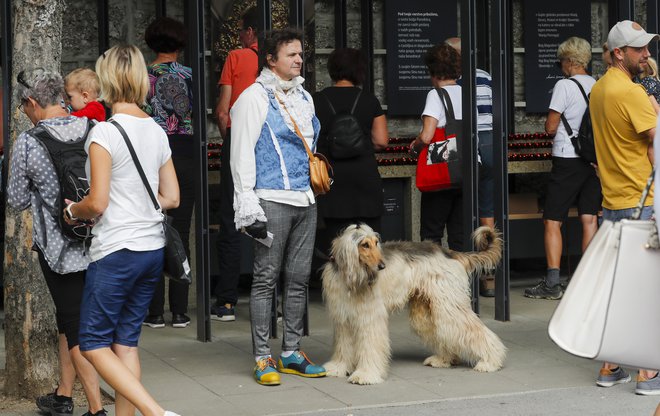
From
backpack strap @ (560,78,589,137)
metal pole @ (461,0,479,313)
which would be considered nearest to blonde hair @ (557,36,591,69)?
backpack strap @ (560,78,589,137)

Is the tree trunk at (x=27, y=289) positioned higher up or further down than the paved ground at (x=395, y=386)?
higher up

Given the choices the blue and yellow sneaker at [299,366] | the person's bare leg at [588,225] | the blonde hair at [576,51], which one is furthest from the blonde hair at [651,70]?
the blue and yellow sneaker at [299,366]

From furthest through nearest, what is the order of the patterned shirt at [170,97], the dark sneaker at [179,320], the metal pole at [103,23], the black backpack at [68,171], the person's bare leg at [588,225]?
the metal pole at [103,23] → the person's bare leg at [588,225] → the dark sneaker at [179,320] → the patterned shirt at [170,97] → the black backpack at [68,171]

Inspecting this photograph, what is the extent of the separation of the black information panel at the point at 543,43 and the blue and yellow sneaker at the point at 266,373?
18.9 ft

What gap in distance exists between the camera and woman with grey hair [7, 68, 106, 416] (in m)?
6.05

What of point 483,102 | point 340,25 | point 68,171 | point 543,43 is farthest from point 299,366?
point 543,43

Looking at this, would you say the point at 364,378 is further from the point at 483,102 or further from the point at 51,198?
the point at 483,102

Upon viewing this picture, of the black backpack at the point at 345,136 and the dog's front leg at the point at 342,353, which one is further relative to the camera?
the black backpack at the point at 345,136

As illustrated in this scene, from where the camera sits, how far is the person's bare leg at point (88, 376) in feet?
20.3

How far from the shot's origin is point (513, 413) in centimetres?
657

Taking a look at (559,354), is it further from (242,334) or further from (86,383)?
(86,383)

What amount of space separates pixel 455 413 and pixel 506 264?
253 centimetres

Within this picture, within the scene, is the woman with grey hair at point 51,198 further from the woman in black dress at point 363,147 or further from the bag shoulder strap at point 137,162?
the woman in black dress at point 363,147

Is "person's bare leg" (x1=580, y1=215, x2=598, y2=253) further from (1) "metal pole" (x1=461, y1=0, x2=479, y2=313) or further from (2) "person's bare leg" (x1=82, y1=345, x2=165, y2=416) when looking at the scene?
(2) "person's bare leg" (x1=82, y1=345, x2=165, y2=416)
